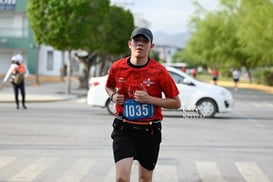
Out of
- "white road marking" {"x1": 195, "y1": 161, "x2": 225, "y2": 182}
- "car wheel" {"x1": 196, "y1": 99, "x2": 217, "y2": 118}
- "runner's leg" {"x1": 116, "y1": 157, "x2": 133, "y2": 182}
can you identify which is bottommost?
"white road marking" {"x1": 195, "y1": 161, "x2": 225, "y2": 182}

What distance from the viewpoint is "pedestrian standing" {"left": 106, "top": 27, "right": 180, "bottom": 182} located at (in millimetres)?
4777

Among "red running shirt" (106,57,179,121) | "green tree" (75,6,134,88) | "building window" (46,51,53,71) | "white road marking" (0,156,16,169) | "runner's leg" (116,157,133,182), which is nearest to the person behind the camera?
"runner's leg" (116,157,133,182)

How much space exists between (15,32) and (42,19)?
29.3m

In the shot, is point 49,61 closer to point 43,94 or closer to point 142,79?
point 43,94

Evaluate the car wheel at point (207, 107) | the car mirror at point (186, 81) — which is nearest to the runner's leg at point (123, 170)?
the car mirror at point (186, 81)

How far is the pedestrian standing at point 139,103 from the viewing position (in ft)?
15.7

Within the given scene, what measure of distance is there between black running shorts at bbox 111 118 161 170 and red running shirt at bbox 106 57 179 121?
0.16m

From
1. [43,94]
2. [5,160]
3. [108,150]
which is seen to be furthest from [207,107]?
[43,94]

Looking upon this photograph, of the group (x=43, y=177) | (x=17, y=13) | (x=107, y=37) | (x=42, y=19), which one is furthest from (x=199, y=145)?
(x=17, y=13)

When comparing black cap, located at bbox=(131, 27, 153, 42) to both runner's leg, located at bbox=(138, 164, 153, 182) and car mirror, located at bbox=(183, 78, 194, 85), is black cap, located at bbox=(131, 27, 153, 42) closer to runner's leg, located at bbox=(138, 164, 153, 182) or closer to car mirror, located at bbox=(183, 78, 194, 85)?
runner's leg, located at bbox=(138, 164, 153, 182)

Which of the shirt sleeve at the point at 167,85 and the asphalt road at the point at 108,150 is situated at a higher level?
the shirt sleeve at the point at 167,85

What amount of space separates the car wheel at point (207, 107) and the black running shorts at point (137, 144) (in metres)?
12.1

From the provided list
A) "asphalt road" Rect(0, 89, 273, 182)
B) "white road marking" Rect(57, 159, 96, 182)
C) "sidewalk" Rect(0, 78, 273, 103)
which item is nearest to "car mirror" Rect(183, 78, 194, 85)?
"asphalt road" Rect(0, 89, 273, 182)

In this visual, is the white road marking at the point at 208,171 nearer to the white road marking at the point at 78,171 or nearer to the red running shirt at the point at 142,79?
the white road marking at the point at 78,171
